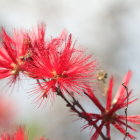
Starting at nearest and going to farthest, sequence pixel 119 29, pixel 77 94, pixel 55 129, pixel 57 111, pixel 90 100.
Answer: pixel 77 94, pixel 90 100, pixel 55 129, pixel 57 111, pixel 119 29

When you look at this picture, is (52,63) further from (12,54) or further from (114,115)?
(114,115)

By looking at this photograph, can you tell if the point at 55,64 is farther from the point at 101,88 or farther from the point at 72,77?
the point at 101,88

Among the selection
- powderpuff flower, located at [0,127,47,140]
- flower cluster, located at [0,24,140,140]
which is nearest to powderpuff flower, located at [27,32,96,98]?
flower cluster, located at [0,24,140,140]

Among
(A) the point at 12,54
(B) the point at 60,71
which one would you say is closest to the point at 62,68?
(B) the point at 60,71

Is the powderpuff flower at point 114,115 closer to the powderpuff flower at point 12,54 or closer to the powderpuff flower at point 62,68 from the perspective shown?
the powderpuff flower at point 62,68

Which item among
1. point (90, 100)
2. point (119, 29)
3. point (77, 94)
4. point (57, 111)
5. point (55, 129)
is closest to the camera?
point (77, 94)

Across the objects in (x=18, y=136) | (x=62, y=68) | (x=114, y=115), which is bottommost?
(x=18, y=136)

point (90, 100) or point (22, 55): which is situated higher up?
point (22, 55)

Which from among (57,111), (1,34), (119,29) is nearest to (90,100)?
(1,34)
